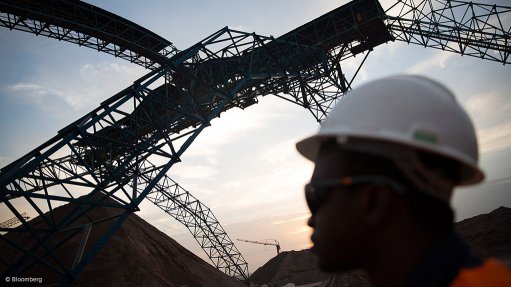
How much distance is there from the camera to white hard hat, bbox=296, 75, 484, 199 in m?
1.12

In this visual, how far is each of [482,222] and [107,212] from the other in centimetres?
2365

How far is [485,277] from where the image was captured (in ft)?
2.88

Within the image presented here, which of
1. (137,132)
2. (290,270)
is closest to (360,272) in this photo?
(137,132)

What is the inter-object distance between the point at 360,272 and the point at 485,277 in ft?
40.6

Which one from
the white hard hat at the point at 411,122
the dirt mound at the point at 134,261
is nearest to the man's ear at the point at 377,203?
the white hard hat at the point at 411,122

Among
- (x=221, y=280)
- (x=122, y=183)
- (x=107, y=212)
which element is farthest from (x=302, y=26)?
(x=221, y=280)

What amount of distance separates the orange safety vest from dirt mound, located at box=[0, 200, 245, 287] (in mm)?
14563

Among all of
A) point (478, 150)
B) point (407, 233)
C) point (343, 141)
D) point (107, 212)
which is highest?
point (107, 212)

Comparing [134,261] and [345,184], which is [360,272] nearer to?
[134,261]

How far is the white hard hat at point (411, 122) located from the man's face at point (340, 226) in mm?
141

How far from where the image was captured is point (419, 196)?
1.10 meters

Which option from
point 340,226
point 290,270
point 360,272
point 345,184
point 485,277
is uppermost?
point 345,184

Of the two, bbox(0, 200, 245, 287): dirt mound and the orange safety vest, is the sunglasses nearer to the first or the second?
the orange safety vest

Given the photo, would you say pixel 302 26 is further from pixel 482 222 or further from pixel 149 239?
pixel 482 222
